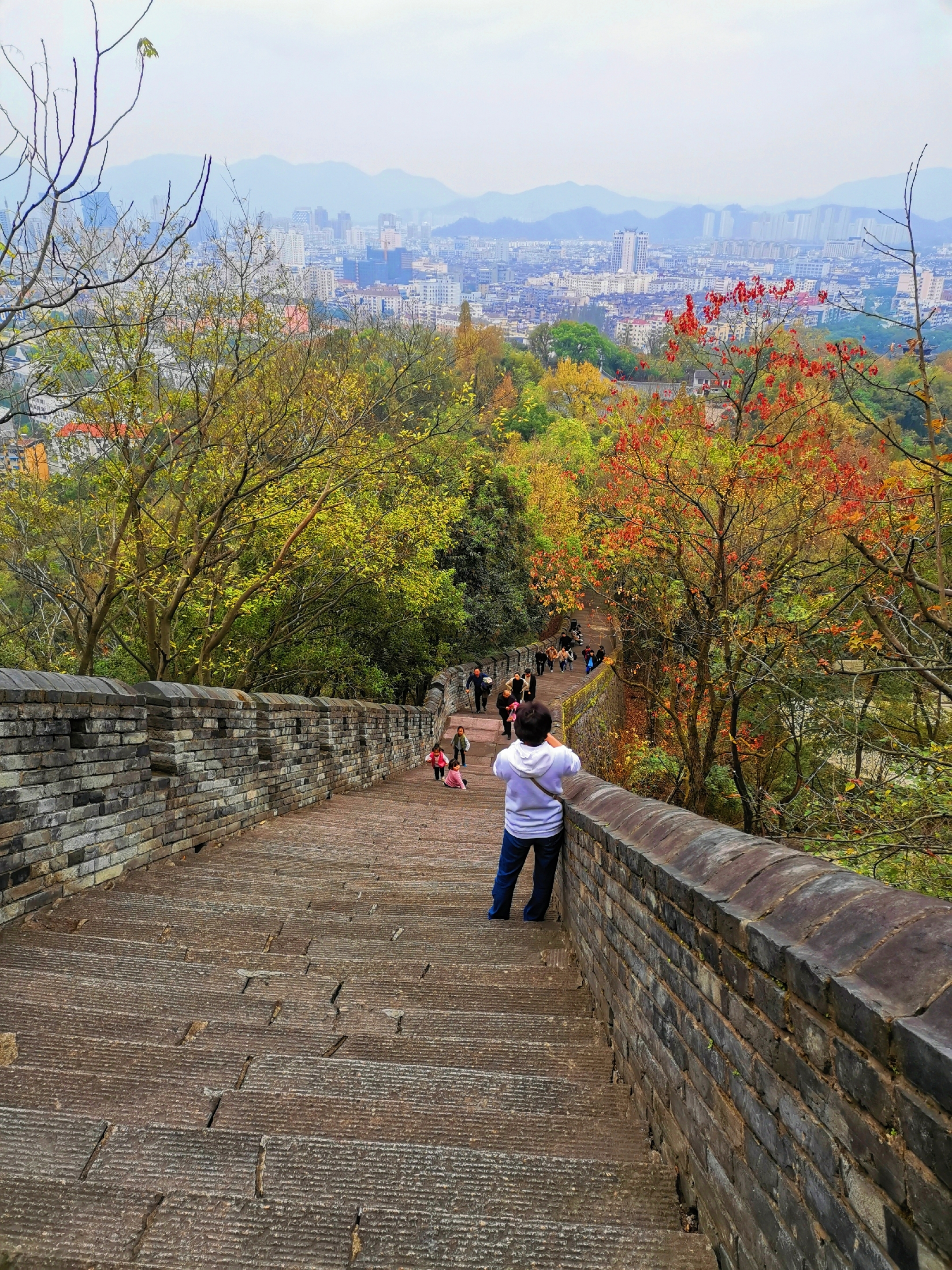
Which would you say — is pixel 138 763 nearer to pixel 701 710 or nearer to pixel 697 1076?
pixel 697 1076

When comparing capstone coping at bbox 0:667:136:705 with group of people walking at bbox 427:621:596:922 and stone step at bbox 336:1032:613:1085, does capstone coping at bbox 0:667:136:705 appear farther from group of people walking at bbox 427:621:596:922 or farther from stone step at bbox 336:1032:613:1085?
stone step at bbox 336:1032:613:1085

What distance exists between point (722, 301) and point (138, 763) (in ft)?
28.9

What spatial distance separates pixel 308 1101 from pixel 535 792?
2.49m

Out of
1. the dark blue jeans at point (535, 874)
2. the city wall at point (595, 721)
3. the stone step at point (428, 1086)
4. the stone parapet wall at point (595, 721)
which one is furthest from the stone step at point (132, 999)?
the city wall at point (595, 721)

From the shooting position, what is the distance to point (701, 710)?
40.9ft

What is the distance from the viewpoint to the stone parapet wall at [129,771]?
4.61m

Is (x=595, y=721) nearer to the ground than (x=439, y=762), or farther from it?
nearer to the ground

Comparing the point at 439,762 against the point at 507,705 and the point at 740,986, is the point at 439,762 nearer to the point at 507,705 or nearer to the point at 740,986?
the point at 507,705

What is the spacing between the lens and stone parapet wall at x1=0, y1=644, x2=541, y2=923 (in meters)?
4.61

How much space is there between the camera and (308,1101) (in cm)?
287

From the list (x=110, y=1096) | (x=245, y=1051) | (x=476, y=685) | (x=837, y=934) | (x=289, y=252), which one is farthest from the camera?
(x=289, y=252)

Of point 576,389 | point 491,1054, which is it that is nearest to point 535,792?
point 491,1054

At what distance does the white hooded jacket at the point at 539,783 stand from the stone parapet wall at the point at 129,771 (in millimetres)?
2542

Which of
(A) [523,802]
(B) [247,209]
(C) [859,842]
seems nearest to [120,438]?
(B) [247,209]
